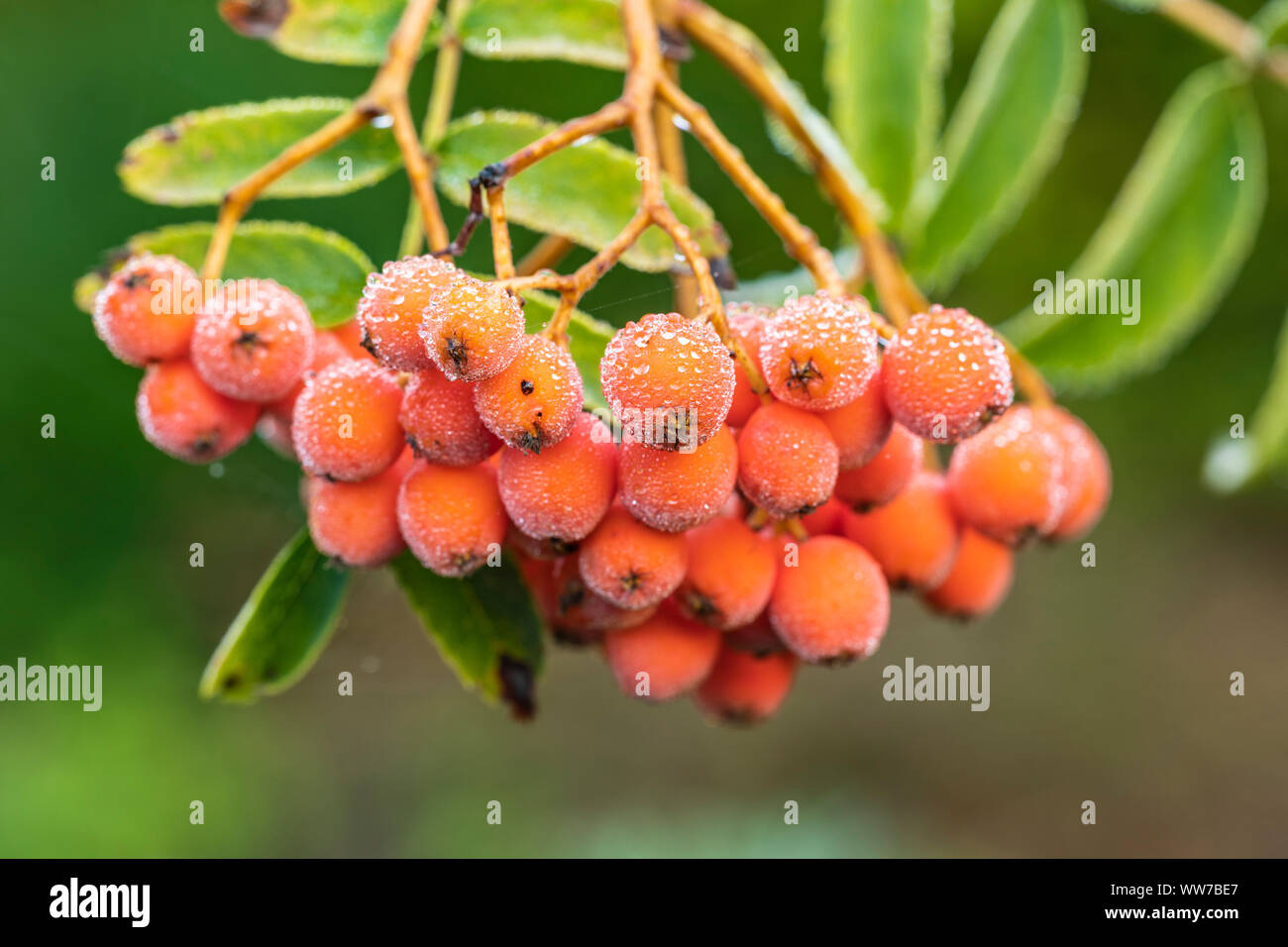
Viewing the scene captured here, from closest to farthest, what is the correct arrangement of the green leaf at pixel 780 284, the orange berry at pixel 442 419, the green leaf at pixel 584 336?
the orange berry at pixel 442 419, the green leaf at pixel 584 336, the green leaf at pixel 780 284

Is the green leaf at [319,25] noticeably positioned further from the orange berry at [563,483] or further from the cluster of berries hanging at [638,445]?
the orange berry at [563,483]

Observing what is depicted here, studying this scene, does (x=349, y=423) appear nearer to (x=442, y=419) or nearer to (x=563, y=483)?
(x=442, y=419)

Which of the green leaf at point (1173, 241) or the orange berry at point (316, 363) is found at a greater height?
the green leaf at point (1173, 241)

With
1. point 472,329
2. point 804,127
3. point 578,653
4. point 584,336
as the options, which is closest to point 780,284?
point 804,127

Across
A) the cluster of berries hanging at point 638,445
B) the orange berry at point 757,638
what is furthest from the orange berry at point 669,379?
the orange berry at point 757,638

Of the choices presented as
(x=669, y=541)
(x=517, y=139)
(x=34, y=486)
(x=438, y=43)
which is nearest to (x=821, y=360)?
(x=669, y=541)

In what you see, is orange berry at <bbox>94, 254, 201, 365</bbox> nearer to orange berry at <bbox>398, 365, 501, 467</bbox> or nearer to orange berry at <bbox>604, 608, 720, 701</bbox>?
A: orange berry at <bbox>398, 365, 501, 467</bbox>
